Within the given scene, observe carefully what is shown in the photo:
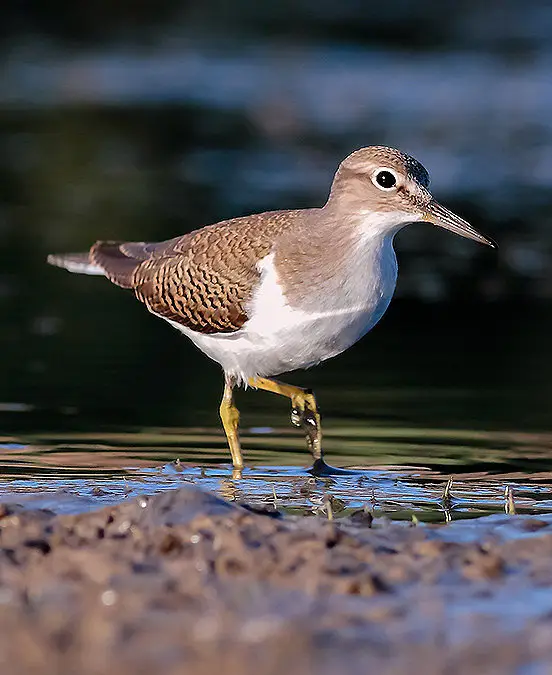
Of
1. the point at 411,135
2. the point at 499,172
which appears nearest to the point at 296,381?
the point at 499,172

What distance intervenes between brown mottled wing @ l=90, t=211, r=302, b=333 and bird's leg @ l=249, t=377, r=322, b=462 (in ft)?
1.66

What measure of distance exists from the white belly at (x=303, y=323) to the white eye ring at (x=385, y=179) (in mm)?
331

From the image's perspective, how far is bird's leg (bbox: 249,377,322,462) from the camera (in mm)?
8383

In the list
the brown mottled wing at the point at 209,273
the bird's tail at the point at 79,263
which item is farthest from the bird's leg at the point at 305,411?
the bird's tail at the point at 79,263

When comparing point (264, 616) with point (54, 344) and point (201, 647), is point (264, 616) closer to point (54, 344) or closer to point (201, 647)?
point (201, 647)

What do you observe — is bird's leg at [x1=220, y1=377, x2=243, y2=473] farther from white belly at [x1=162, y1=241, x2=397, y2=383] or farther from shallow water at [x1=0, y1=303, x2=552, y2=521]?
white belly at [x1=162, y1=241, x2=397, y2=383]

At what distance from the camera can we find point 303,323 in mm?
7918

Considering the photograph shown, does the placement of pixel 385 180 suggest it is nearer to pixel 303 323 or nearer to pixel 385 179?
pixel 385 179

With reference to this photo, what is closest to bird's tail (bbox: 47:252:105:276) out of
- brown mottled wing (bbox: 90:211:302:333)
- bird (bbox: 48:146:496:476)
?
brown mottled wing (bbox: 90:211:302:333)

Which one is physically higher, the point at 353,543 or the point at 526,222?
the point at 526,222

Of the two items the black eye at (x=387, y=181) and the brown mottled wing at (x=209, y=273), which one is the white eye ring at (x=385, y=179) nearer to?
the black eye at (x=387, y=181)

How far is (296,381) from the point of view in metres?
10.8

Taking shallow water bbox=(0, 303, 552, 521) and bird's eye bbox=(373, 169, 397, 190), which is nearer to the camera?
shallow water bbox=(0, 303, 552, 521)

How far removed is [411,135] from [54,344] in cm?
1069
